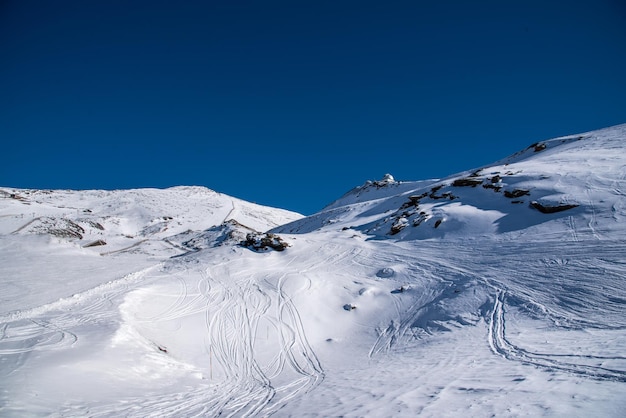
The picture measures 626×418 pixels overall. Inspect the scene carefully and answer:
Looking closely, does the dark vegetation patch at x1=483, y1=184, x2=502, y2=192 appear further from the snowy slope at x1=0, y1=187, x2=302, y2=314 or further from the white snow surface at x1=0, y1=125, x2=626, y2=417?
the snowy slope at x1=0, y1=187, x2=302, y2=314

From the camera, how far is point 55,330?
1096 centimetres

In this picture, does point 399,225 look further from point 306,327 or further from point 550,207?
point 306,327

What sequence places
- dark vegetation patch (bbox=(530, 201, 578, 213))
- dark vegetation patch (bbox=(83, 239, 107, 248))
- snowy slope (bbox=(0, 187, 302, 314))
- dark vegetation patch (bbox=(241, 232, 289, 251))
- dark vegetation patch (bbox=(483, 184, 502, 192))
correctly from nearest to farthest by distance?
dark vegetation patch (bbox=(530, 201, 578, 213))
snowy slope (bbox=(0, 187, 302, 314))
dark vegetation patch (bbox=(483, 184, 502, 192))
dark vegetation patch (bbox=(241, 232, 289, 251))
dark vegetation patch (bbox=(83, 239, 107, 248))

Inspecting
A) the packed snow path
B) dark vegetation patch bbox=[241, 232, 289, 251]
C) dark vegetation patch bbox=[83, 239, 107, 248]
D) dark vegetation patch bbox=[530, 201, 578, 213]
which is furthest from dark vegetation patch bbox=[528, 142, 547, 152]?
dark vegetation patch bbox=[83, 239, 107, 248]

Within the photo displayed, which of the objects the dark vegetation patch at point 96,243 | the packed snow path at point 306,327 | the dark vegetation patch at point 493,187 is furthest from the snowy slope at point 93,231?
the dark vegetation patch at point 493,187

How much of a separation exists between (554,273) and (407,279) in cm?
626

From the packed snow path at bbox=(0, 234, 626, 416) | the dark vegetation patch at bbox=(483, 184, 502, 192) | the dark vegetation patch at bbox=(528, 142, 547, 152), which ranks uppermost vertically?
the dark vegetation patch at bbox=(528, 142, 547, 152)

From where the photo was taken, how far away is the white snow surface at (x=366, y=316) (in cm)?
684

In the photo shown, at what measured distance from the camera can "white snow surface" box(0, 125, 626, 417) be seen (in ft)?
22.5

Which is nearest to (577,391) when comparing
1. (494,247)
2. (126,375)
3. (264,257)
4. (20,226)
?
(126,375)

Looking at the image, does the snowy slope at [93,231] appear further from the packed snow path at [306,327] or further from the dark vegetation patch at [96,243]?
the packed snow path at [306,327]

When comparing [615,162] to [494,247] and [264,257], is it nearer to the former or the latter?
[494,247]

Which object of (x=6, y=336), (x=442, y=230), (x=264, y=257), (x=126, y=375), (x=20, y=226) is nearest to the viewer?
(x=126, y=375)

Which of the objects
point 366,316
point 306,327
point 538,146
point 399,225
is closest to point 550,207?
point 399,225
